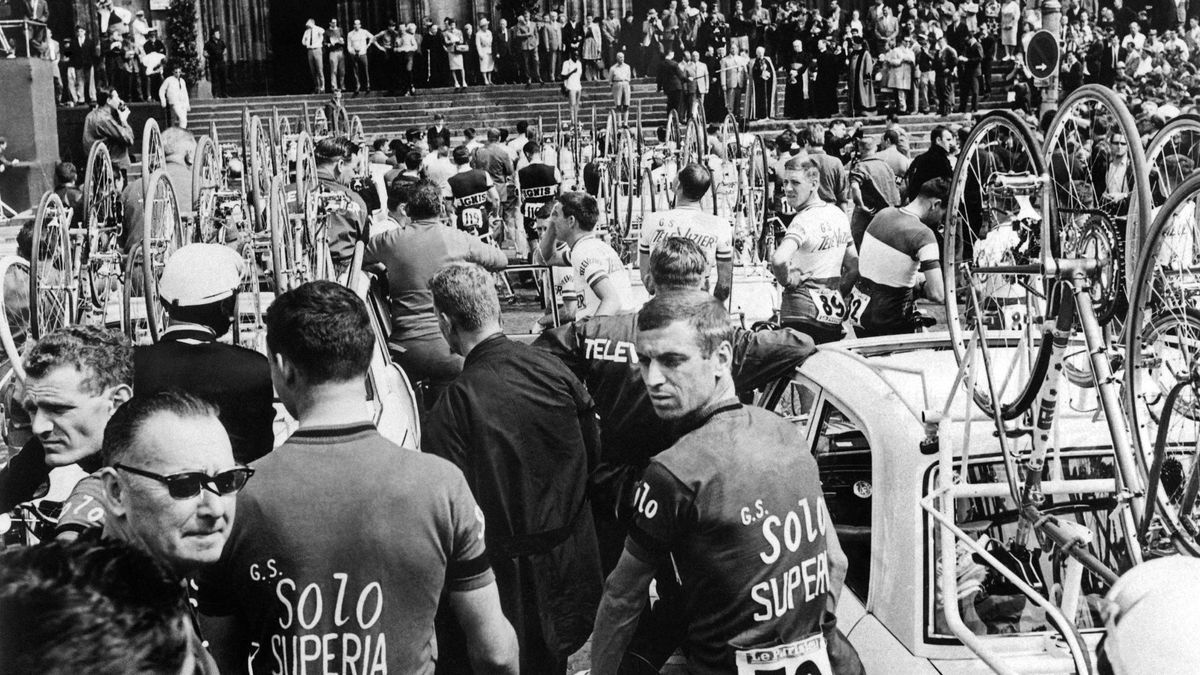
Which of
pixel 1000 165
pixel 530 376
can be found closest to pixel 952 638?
pixel 530 376

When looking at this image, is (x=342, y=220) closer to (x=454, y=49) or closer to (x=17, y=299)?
(x=17, y=299)

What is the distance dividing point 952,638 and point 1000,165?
3.07 metres

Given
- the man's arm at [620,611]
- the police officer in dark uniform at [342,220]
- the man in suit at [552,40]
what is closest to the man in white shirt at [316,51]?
the man in suit at [552,40]

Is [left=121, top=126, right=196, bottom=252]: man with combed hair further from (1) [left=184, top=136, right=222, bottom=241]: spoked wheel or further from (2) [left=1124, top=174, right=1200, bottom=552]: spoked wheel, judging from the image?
(2) [left=1124, top=174, right=1200, bottom=552]: spoked wheel

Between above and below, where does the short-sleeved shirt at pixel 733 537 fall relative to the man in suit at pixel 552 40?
below

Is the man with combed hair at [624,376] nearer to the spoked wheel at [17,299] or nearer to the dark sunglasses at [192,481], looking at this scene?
the dark sunglasses at [192,481]

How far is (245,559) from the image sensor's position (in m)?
3.19

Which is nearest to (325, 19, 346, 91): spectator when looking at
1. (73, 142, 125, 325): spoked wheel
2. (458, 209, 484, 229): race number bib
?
(458, 209, 484, 229): race number bib

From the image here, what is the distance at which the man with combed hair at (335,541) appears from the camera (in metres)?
3.19

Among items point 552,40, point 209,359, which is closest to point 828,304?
point 209,359

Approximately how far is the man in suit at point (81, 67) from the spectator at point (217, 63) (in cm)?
457

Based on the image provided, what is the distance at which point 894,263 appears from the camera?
27.9 feet

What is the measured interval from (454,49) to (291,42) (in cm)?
796

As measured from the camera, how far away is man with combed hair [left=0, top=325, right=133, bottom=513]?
3.83 metres
